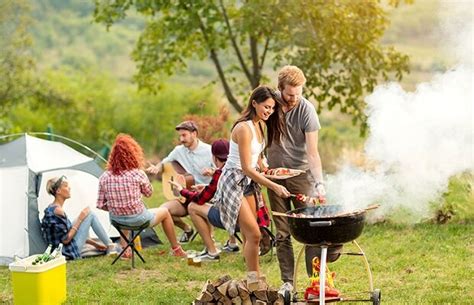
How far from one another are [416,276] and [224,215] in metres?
1.55

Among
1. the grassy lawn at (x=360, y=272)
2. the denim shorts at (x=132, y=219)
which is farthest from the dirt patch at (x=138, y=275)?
the denim shorts at (x=132, y=219)

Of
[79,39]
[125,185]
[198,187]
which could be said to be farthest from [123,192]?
[79,39]

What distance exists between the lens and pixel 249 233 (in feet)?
19.5

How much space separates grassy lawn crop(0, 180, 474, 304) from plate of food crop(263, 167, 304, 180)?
3.25ft

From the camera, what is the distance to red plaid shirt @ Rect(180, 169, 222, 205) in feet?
24.1

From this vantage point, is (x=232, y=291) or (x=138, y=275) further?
(x=138, y=275)

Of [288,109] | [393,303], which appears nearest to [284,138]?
[288,109]

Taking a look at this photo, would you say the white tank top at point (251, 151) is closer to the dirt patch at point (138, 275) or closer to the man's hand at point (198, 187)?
the dirt patch at point (138, 275)

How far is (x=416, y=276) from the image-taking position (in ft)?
21.7

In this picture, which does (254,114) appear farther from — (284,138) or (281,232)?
(281,232)

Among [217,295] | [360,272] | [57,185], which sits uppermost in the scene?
[57,185]

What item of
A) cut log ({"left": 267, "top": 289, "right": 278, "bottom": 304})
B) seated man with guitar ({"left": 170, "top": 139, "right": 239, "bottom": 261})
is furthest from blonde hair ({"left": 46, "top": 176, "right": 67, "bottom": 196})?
Answer: cut log ({"left": 267, "top": 289, "right": 278, "bottom": 304})

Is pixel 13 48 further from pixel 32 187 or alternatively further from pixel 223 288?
pixel 223 288

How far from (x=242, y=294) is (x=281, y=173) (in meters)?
0.78
